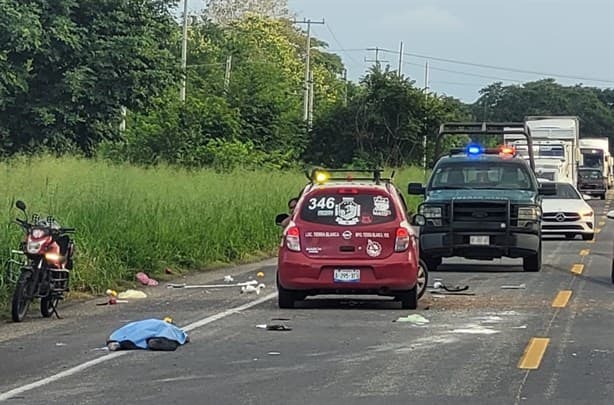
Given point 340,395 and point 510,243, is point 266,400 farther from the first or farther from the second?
point 510,243

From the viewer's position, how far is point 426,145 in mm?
52156

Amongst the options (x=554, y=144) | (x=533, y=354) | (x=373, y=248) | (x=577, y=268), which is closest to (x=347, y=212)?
(x=373, y=248)

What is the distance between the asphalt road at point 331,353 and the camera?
9.83 meters

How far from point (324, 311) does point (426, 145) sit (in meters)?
37.1

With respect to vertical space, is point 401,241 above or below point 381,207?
below

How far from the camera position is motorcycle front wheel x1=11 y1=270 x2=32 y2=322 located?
1458 centimetres

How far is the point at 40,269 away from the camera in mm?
14852

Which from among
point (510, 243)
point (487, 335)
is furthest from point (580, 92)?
point (487, 335)

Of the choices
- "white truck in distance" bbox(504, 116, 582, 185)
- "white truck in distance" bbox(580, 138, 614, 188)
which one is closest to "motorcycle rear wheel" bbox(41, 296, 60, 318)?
"white truck in distance" bbox(504, 116, 582, 185)

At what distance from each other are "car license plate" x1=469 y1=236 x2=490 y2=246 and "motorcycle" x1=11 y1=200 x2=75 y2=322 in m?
8.27

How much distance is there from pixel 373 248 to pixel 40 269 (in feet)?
12.8

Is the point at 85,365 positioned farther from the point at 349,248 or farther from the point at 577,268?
the point at 577,268

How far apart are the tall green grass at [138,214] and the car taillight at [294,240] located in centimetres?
348

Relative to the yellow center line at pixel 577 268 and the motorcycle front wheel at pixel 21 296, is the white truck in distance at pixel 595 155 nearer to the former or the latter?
the yellow center line at pixel 577 268
